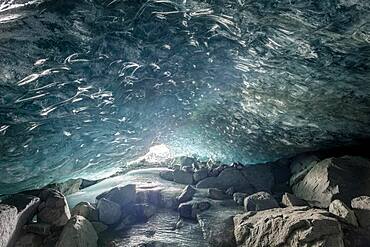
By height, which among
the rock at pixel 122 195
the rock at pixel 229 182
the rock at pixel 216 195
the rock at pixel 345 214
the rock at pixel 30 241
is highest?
the rock at pixel 345 214

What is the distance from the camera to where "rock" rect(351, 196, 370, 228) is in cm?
567

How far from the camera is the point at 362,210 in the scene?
5.89m

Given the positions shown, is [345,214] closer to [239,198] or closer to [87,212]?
[239,198]

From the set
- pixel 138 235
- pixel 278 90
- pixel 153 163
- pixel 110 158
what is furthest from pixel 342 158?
pixel 153 163

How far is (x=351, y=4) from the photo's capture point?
10.3 ft

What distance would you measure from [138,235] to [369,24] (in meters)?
5.85

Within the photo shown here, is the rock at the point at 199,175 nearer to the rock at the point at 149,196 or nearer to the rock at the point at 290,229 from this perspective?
the rock at the point at 149,196

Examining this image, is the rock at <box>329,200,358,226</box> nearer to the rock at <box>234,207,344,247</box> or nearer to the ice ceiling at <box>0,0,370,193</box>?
the rock at <box>234,207,344,247</box>

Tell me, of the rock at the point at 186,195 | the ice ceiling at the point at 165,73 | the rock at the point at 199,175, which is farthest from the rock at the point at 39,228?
the rock at the point at 199,175

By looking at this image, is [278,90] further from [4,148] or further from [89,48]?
[4,148]

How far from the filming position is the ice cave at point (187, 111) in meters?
3.52

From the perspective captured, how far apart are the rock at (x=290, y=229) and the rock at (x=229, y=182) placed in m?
3.90

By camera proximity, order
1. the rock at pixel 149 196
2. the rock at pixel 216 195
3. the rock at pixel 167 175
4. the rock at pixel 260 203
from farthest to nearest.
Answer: the rock at pixel 167 175 < the rock at pixel 216 195 < the rock at pixel 149 196 < the rock at pixel 260 203

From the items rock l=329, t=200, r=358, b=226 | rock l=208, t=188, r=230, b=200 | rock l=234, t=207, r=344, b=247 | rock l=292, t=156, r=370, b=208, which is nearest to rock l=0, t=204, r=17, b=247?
rock l=234, t=207, r=344, b=247
